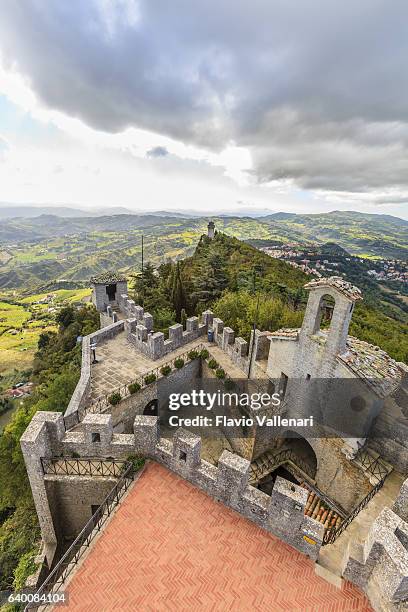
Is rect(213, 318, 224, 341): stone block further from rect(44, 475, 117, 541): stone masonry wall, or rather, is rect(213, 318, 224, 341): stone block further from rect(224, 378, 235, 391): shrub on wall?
rect(44, 475, 117, 541): stone masonry wall

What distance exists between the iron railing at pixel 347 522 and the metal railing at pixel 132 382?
29.2ft

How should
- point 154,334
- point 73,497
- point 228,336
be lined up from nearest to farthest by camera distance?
1. point 73,497
2. point 154,334
3. point 228,336

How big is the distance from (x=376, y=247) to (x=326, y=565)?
21127cm

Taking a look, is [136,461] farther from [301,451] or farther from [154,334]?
[301,451]

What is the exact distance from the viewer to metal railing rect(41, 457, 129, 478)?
29.9ft

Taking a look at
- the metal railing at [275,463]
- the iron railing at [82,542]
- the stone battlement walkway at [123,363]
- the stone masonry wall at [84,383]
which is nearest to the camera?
the iron railing at [82,542]

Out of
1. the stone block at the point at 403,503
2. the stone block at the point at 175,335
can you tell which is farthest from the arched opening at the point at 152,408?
the stone block at the point at 403,503

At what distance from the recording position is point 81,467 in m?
9.35

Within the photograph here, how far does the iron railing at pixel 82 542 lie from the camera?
21.1 ft

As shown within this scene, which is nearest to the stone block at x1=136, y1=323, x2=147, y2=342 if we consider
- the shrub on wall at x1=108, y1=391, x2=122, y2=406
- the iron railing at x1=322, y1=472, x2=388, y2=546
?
the shrub on wall at x1=108, y1=391, x2=122, y2=406

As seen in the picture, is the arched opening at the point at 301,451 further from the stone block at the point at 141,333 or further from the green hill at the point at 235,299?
the stone block at the point at 141,333

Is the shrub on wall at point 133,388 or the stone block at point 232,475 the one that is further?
the shrub on wall at point 133,388

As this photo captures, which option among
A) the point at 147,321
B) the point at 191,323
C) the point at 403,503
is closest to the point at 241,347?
the point at 191,323

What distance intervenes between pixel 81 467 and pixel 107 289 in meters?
14.9
